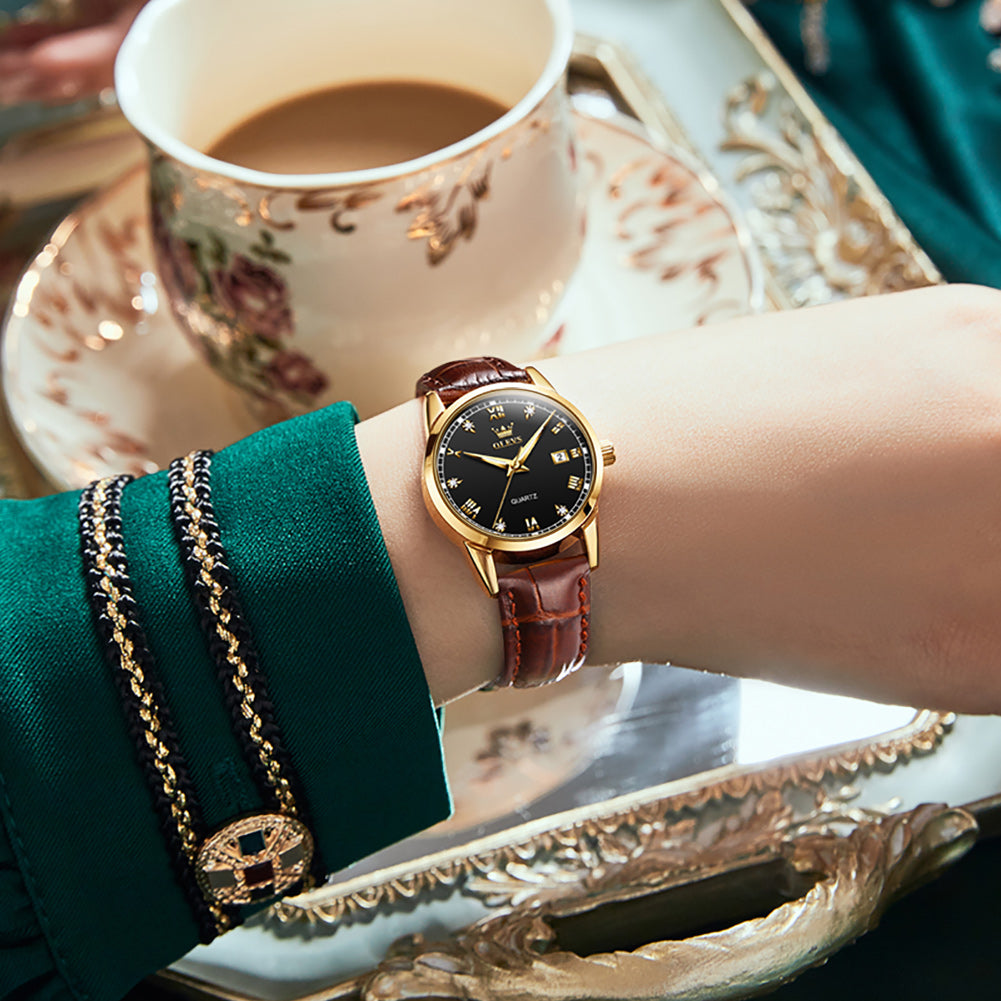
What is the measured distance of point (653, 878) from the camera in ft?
1.36

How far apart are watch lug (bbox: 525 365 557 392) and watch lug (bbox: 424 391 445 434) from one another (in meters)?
0.04

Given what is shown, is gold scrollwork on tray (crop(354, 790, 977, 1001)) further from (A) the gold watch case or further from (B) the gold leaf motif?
(B) the gold leaf motif

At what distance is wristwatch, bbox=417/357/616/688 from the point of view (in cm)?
36

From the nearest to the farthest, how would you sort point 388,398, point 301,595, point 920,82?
point 301,595 → point 388,398 → point 920,82

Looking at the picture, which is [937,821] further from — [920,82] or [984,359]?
[920,82]

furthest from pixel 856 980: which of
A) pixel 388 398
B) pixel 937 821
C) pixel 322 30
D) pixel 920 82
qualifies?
pixel 920 82

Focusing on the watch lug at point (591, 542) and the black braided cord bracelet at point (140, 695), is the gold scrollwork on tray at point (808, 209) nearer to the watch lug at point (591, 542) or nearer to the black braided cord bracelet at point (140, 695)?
the watch lug at point (591, 542)

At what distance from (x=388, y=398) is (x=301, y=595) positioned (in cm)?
17

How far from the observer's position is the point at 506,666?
38 cm

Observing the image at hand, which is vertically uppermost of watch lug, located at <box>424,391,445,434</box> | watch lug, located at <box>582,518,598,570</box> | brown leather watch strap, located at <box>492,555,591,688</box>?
watch lug, located at <box>424,391,445,434</box>

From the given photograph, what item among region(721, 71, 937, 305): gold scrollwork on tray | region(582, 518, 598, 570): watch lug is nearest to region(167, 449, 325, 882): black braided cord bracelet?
region(582, 518, 598, 570): watch lug

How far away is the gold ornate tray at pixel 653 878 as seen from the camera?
0.39m

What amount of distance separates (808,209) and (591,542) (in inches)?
14.8

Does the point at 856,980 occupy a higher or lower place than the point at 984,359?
lower
